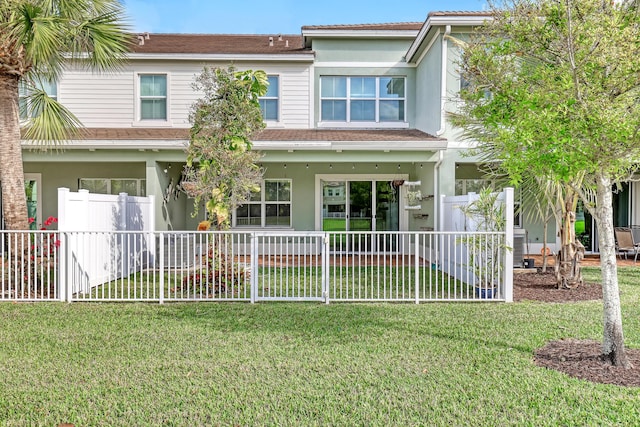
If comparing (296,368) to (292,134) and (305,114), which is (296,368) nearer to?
(292,134)

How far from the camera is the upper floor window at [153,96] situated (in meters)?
14.8

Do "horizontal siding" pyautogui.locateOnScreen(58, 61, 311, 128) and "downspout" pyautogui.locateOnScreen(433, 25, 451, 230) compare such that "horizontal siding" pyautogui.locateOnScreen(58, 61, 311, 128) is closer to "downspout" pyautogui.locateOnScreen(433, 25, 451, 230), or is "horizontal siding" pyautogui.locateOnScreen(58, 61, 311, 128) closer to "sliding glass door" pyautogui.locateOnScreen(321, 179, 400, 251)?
"sliding glass door" pyautogui.locateOnScreen(321, 179, 400, 251)

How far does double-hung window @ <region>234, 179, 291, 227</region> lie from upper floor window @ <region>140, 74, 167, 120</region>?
4.06m

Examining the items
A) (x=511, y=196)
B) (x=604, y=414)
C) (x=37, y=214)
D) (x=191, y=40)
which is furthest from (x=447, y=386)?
(x=191, y=40)

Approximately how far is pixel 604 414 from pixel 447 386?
3.98ft

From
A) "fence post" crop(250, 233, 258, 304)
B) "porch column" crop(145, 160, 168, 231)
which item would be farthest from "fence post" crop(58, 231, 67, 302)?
"porch column" crop(145, 160, 168, 231)

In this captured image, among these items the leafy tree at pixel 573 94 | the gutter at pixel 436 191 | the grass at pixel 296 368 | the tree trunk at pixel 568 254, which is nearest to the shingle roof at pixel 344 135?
the gutter at pixel 436 191

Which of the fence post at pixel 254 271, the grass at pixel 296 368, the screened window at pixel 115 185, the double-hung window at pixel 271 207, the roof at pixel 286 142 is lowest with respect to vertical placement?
the grass at pixel 296 368

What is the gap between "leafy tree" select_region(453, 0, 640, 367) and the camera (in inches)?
165

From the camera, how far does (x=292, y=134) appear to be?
13.5 meters

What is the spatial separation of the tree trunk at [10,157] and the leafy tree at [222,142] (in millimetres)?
3082

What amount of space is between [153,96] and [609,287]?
14.0m

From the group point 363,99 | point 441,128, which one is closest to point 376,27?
point 363,99

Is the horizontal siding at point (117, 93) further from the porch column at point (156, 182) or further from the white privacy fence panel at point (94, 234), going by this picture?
the white privacy fence panel at point (94, 234)
